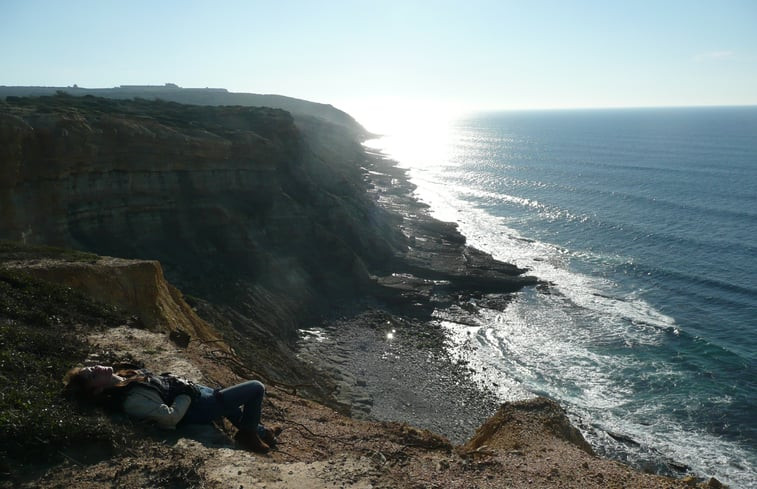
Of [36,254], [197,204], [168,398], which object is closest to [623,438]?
[168,398]

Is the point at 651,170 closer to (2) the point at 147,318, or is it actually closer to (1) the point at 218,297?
(1) the point at 218,297

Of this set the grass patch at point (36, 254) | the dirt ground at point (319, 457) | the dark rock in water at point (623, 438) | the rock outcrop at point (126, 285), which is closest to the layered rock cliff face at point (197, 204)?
the grass patch at point (36, 254)

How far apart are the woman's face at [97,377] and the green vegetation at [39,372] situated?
0.38 m

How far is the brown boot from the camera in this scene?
30.9 ft

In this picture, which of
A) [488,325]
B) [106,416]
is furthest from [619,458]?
[106,416]

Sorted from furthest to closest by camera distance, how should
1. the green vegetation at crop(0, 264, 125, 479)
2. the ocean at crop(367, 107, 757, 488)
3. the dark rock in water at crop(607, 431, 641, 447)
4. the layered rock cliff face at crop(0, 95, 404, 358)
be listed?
the layered rock cliff face at crop(0, 95, 404, 358) < the ocean at crop(367, 107, 757, 488) < the dark rock in water at crop(607, 431, 641, 447) < the green vegetation at crop(0, 264, 125, 479)

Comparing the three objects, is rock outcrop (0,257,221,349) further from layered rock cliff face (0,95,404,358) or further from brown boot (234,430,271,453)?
layered rock cliff face (0,95,404,358)

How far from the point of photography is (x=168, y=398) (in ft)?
28.9

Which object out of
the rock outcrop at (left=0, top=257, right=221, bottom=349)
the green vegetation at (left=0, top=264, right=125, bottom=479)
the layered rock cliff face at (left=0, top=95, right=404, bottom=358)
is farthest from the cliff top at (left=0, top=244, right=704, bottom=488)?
the layered rock cliff face at (left=0, top=95, right=404, bottom=358)

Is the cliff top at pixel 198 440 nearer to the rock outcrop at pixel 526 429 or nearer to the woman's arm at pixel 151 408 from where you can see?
the rock outcrop at pixel 526 429

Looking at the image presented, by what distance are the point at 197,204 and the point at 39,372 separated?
29.7 meters

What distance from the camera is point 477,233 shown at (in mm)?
63531

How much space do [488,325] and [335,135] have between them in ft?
324

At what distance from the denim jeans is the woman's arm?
411 mm
